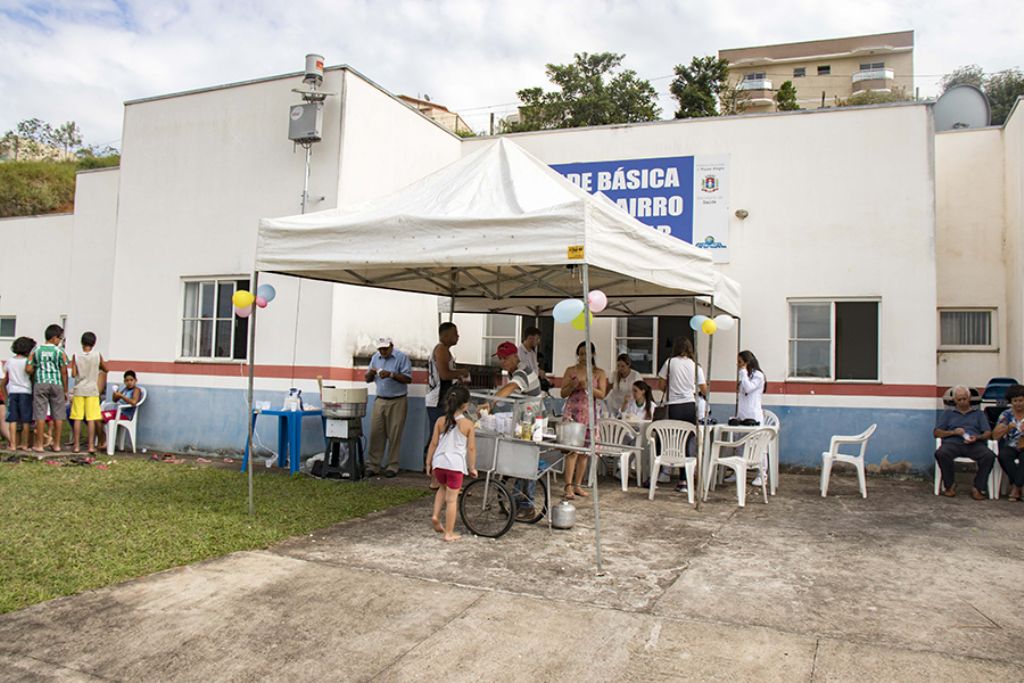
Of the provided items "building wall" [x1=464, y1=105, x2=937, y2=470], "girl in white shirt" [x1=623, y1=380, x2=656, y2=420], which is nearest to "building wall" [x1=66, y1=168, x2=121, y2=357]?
"girl in white shirt" [x1=623, y1=380, x2=656, y2=420]

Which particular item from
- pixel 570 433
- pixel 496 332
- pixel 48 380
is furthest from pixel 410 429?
pixel 48 380

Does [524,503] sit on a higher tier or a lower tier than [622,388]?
lower

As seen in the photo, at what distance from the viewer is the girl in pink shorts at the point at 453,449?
238 inches

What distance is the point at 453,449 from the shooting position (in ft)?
19.9

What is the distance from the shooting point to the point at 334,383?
32.6 ft

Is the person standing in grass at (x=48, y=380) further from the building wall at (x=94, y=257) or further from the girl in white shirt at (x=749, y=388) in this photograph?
the girl in white shirt at (x=749, y=388)

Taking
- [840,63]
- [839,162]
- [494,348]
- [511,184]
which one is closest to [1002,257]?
[839,162]

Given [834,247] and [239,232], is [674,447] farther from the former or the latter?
[239,232]

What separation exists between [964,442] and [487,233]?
6.36m

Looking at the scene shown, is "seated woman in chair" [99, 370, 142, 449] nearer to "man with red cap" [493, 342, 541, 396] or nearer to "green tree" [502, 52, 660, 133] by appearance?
"man with red cap" [493, 342, 541, 396]

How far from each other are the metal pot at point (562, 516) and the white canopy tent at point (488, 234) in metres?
1.03

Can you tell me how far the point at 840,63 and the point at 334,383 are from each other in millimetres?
56658

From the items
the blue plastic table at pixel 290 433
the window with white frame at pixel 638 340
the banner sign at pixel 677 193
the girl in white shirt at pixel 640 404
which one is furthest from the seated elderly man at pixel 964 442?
the blue plastic table at pixel 290 433

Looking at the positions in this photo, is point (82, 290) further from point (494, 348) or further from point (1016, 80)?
point (1016, 80)
